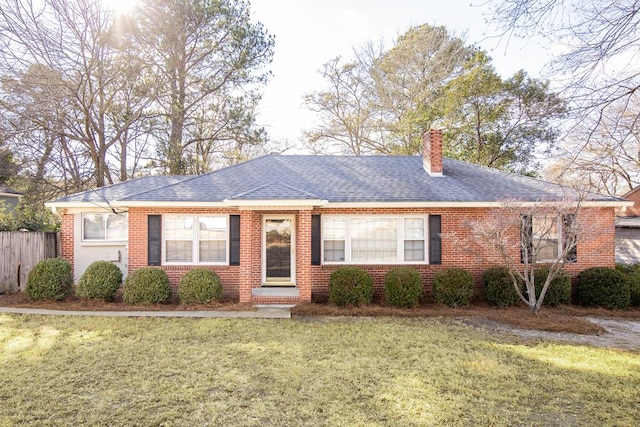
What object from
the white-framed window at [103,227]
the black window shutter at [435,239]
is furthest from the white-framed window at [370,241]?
the white-framed window at [103,227]

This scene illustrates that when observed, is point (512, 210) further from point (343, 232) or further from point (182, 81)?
point (182, 81)

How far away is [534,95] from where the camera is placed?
19641mm

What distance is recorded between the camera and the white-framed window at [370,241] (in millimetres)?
10617

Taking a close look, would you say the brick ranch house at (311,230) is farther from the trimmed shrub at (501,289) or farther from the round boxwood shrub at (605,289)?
the round boxwood shrub at (605,289)

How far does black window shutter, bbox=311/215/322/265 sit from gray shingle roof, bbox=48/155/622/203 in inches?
27.9

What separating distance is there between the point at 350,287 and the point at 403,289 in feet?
4.38

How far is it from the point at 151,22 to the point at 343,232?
49.4ft

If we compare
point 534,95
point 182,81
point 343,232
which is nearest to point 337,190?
point 343,232

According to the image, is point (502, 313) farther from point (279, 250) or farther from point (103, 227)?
point (103, 227)

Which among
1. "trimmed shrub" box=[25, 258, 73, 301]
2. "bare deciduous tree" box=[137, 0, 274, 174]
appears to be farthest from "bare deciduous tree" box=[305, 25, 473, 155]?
"trimmed shrub" box=[25, 258, 73, 301]

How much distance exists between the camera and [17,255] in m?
11.5

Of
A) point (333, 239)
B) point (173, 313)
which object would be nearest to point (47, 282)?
point (173, 313)

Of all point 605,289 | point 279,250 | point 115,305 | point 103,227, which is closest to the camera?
point 115,305

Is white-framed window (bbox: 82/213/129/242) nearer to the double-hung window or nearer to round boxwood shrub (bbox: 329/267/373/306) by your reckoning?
round boxwood shrub (bbox: 329/267/373/306)
